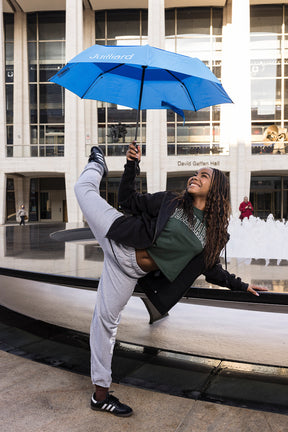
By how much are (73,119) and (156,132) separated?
6.32m

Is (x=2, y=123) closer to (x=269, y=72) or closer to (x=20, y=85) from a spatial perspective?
(x=20, y=85)

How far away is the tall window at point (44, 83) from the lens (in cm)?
3391

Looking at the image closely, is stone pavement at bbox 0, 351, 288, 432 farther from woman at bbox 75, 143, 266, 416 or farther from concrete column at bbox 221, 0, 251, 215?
concrete column at bbox 221, 0, 251, 215

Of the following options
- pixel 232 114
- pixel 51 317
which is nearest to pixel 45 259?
pixel 51 317

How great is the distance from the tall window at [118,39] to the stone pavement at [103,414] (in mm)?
30712

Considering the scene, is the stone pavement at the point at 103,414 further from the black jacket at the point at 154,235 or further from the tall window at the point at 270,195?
the tall window at the point at 270,195

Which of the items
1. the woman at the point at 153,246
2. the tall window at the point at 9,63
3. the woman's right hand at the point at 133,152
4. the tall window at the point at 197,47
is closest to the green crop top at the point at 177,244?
the woman at the point at 153,246

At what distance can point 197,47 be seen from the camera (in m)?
33.6

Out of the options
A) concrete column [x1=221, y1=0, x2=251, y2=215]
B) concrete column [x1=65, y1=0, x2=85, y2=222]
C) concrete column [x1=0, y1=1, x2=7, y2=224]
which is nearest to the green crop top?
concrete column [x1=221, y1=0, x2=251, y2=215]

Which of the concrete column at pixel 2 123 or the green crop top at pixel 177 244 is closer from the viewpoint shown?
the green crop top at pixel 177 244

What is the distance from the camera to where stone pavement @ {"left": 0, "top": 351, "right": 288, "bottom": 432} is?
2.60m

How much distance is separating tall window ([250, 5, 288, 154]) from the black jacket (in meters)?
32.2

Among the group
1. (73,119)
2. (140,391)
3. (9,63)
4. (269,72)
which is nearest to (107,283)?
(140,391)

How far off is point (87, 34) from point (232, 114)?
14230 mm
